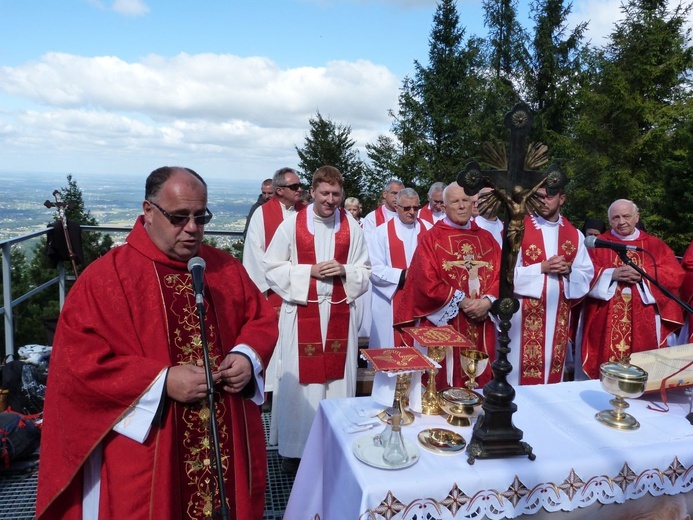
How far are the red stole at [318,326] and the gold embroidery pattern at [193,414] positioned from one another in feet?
6.19

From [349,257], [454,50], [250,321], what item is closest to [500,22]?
[454,50]

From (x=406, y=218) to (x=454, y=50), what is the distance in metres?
23.7

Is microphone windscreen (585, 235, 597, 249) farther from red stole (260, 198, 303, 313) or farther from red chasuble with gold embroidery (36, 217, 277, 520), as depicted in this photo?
red stole (260, 198, 303, 313)

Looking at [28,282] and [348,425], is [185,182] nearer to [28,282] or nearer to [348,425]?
[348,425]

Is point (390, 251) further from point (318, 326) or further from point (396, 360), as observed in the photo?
point (396, 360)

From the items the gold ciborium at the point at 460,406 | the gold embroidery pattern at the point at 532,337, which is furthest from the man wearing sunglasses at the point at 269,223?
the gold ciborium at the point at 460,406

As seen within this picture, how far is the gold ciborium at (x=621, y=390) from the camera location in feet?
8.82

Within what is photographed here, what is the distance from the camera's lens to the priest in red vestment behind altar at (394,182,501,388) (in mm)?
4098

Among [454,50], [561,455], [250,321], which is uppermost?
[454,50]

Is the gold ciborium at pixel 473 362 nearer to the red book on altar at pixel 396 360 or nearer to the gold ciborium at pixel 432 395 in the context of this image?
the gold ciborium at pixel 432 395

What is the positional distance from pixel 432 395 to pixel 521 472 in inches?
26.8

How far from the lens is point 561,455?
2.40 m

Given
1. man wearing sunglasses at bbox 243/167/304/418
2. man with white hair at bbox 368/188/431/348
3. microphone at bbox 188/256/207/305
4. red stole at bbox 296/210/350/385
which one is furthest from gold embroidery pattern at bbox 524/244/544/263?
microphone at bbox 188/256/207/305

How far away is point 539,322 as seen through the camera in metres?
4.89
